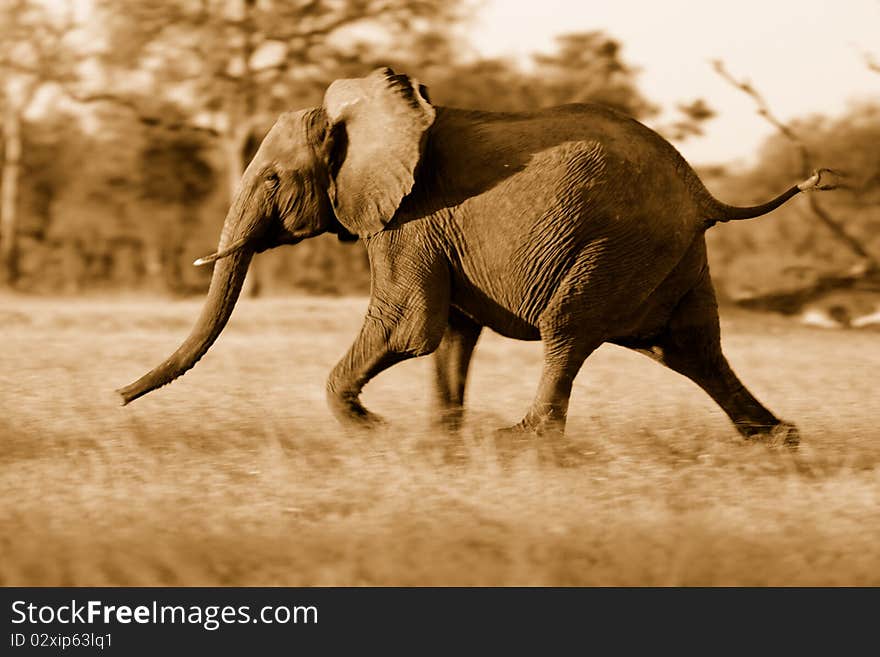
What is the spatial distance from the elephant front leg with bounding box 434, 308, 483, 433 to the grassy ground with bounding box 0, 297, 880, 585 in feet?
0.74

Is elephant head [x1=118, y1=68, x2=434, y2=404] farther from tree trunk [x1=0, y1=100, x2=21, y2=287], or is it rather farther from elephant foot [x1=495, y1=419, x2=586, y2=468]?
tree trunk [x1=0, y1=100, x2=21, y2=287]

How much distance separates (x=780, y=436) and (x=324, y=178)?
2618 mm

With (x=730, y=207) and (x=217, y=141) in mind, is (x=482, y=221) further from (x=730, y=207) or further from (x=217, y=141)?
(x=217, y=141)

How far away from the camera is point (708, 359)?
6.68m

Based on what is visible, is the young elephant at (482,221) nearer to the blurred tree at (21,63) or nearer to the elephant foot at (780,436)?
the elephant foot at (780,436)

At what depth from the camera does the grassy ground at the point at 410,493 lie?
15.1 ft

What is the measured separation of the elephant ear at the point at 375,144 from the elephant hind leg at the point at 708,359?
4.99ft

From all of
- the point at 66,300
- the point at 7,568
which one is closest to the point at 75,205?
the point at 66,300

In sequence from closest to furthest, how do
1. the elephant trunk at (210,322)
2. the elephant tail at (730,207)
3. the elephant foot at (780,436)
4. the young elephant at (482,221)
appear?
the young elephant at (482,221), the elephant tail at (730,207), the elephant trunk at (210,322), the elephant foot at (780,436)

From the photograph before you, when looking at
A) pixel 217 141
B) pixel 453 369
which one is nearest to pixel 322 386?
pixel 453 369

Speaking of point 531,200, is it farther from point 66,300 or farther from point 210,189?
point 210,189

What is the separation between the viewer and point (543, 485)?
5.66 m

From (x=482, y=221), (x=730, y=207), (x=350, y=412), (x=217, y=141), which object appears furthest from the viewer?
(x=217, y=141)

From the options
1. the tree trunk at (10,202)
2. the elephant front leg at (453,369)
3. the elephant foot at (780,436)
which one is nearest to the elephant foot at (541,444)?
the elephant front leg at (453,369)
